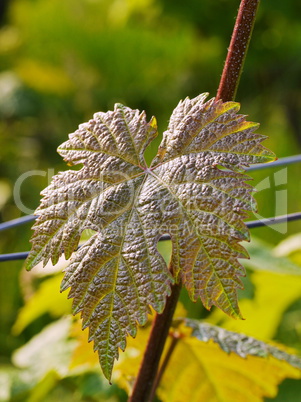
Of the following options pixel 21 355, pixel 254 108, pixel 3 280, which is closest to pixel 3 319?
pixel 3 280

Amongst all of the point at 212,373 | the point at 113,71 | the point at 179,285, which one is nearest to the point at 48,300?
the point at 212,373

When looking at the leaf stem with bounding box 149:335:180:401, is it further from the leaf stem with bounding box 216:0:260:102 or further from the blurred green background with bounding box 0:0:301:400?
the blurred green background with bounding box 0:0:301:400

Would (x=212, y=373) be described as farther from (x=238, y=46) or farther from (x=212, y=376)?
(x=238, y=46)

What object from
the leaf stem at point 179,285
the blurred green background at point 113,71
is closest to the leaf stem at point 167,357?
the leaf stem at point 179,285

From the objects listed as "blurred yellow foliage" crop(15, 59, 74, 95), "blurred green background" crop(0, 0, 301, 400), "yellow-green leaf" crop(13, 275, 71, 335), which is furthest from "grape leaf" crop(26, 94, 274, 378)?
"blurred yellow foliage" crop(15, 59, 74, 95)

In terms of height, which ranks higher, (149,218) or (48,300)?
(149,218)

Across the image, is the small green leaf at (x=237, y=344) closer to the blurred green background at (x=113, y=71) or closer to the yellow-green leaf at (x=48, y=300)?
the yellow-green leaf at (x=48, y=300)
